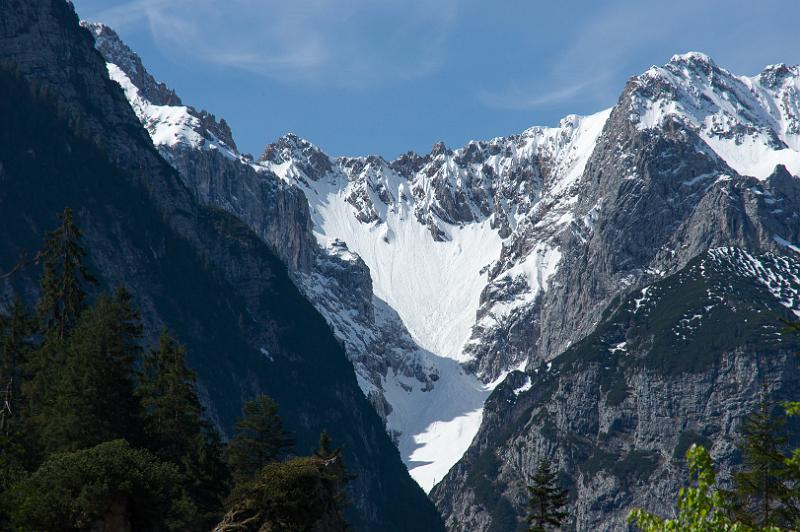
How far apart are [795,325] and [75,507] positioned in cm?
3481

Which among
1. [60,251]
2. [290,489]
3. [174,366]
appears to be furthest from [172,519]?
[60,251]

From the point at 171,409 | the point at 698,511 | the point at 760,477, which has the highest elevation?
the point at 171,409

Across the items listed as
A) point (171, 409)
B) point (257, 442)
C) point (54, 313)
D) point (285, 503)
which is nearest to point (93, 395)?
point (171, 409)

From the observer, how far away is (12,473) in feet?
185

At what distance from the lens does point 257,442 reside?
91688 mm

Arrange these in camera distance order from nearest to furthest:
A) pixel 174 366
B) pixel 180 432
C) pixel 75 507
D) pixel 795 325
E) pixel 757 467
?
pixel 795 325 → pixel 75 507 → pixel 757 467 → pixel 180 432 → pixel 174 366

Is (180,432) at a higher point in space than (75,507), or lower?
higher

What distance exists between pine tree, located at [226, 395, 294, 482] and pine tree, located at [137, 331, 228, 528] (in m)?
1.95

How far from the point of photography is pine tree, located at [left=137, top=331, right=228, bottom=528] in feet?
253

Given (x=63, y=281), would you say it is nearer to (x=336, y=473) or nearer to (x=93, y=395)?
(x=93, y=395)

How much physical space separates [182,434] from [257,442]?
11.2m

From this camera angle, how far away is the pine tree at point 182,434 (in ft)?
253

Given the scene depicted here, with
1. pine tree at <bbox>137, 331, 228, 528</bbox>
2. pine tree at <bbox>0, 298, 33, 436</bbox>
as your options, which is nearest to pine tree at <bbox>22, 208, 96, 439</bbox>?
pine tree at <bbox>0, 298, 33, 436</bbox>

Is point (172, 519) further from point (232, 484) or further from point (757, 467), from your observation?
point (757, 467)
